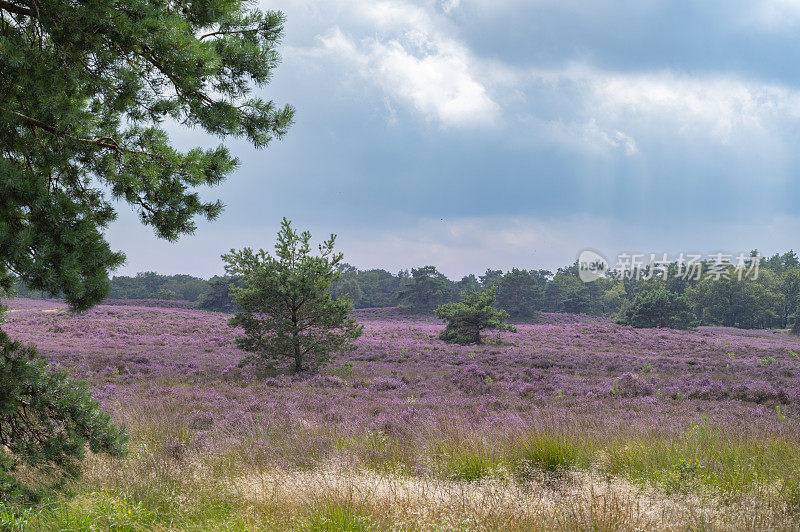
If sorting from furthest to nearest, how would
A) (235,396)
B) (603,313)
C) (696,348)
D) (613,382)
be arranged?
(603,313), (696,348), (613,382), (235,396)

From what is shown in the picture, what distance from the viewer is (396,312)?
62031mm

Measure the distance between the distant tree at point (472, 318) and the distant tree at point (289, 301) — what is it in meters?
14.1

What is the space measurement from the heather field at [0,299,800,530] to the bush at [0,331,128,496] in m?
0.45

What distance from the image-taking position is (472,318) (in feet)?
90.5

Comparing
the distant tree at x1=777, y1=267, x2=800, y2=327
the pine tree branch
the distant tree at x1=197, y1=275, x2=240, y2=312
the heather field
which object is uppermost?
the distant tree at x1=777, y1=267, x2=800, y2=327

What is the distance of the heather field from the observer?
352 centimetres

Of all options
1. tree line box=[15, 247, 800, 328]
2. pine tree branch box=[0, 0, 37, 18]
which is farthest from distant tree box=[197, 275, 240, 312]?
pine tree branch box=[0, 0, 37, 18]

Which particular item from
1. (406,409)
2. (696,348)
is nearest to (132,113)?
(406,409)

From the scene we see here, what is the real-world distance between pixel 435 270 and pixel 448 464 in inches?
2282

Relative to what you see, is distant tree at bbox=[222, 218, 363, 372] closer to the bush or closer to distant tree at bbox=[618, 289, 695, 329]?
the bush

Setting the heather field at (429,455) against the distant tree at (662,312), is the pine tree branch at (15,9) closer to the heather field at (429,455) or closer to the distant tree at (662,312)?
the heather field at (429,455)

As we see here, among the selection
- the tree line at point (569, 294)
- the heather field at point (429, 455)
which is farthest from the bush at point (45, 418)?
the tree line at point (569, 294)

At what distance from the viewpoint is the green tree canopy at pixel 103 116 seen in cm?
392

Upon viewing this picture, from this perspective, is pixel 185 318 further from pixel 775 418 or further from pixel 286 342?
pixel 775 418
